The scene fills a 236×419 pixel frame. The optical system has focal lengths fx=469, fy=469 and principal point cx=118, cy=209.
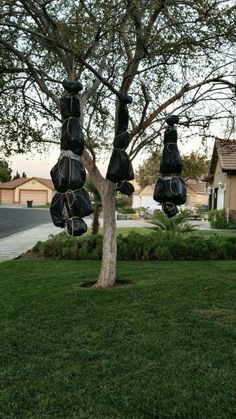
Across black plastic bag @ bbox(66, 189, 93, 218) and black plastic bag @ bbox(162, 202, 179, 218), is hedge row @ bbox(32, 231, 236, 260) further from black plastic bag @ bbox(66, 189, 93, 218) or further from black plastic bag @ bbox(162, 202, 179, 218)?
black plastic bag @ bbox(66, 189, 93, 218)

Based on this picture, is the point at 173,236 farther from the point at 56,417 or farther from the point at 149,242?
the point at 56,417

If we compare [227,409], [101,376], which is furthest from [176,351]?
[227,409]

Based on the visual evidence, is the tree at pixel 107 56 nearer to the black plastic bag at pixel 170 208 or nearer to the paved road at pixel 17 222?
the black plastic bag at pixel 170 208

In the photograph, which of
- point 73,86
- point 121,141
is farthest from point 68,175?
point 121,141

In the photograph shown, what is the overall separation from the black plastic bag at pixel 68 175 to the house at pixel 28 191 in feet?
242

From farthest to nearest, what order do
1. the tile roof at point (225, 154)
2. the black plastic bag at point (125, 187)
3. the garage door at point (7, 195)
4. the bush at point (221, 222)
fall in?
the garage door at point (7, 195) < the bush at point (221, 222) < the tile roof at point (225, 154) < the black plastic bag at point (125, 187)

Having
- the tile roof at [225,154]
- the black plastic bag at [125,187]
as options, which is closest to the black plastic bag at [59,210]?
the black plastic bag at [125,187]

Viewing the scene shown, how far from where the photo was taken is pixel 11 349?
537 centimetres

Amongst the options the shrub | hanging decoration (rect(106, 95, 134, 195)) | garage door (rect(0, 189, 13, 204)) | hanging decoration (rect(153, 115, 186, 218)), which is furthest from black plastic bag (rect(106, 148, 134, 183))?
garage door (rect(0, 189, 13, 204))

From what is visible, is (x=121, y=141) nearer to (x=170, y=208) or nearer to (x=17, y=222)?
(x=170, y=208)

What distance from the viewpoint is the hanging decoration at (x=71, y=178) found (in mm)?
5945

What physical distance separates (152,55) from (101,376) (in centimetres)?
529

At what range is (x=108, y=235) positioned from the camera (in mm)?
8766

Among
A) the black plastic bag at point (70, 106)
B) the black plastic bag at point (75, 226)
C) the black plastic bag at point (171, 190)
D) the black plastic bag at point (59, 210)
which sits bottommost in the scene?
the black plastic bag at point (75, 226)
